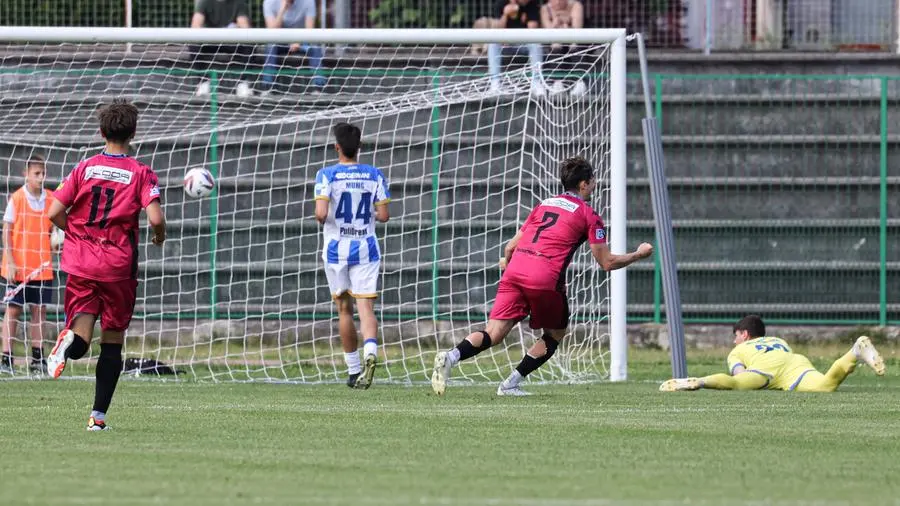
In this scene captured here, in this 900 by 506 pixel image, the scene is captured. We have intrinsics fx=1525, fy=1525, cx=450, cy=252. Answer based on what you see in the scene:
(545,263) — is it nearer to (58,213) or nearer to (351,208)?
(351,208)

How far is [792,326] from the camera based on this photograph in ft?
53.5

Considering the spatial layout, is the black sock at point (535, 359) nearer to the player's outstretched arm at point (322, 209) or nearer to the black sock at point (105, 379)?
the player's outstretched arm at point (322, 209)

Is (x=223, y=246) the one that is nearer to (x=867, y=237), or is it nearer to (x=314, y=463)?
(x=867, y=237)

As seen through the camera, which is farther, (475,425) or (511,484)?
(475,425)

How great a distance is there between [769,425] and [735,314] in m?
8.21

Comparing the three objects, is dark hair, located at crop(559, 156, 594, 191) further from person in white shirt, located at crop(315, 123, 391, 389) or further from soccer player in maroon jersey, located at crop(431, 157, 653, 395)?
person in white shirt, located at crop(315, 123, 391, 389)

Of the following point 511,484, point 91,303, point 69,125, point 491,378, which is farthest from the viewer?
point 69,125

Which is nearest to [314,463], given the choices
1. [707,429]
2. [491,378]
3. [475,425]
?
[475,425]

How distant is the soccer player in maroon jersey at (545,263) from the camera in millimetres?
10422

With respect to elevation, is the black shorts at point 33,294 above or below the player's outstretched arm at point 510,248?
below

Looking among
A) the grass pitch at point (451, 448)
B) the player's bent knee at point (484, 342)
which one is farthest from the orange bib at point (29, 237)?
the player's bent knee at point (484, 342)

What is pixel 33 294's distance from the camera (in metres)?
13.9

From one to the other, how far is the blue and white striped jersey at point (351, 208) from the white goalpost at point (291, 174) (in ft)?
9.39

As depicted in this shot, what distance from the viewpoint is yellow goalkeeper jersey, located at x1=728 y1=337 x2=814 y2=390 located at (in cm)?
1141
